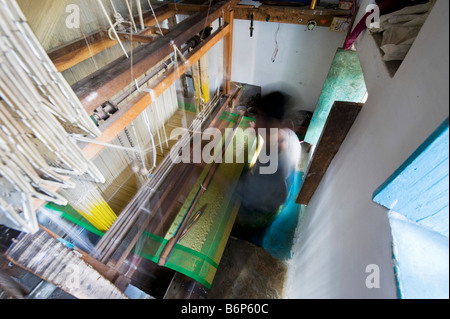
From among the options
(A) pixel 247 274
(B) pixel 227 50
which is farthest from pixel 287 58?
(A) pixel 247 274

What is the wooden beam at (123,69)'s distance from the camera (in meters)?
0.80

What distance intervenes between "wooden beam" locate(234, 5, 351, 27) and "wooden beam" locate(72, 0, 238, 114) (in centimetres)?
100

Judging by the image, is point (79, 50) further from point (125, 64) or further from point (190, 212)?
point (190, 212)

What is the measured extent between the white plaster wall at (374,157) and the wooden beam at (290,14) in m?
1.02

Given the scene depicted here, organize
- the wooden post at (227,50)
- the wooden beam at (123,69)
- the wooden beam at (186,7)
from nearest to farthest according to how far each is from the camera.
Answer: the wooden beam at (123,69), the wooden beam at (186,7), the wooden post at (227,50)

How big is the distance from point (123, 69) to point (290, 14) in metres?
1.98

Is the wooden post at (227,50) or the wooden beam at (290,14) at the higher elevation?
the wooden beam at (290,14)

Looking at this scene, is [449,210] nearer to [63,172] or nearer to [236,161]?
[63,172]

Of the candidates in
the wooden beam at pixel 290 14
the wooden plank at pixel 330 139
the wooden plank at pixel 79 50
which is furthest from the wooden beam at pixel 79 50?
the wooden plank at pixel 330 139

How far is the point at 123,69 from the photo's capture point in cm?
94

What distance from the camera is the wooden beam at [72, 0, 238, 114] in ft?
2.63

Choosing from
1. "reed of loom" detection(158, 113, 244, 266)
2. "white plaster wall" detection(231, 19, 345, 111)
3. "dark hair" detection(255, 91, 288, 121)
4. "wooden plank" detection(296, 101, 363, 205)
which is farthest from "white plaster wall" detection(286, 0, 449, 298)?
"dark hair" detection(255, 91, 288, 121)

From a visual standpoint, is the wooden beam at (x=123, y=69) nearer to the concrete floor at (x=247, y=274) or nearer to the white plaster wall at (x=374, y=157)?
the white plaster wall at (x=374, y=157)
